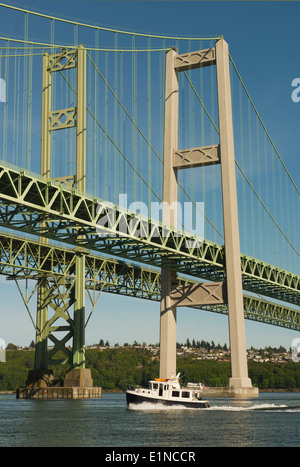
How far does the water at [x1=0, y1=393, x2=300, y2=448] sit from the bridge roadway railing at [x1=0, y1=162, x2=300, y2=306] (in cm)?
1309

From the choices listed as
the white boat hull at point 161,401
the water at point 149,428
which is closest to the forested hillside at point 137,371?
the white boat hull at point 161,401

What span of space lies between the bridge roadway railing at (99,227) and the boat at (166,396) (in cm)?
1147

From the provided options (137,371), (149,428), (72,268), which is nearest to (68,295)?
(72,268)

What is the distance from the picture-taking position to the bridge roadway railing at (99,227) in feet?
170

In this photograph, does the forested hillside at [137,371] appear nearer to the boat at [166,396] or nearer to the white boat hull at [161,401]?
the white boat hull at [161,401]

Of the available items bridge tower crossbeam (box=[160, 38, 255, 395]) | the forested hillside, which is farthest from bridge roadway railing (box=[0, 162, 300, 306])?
the forested hillside

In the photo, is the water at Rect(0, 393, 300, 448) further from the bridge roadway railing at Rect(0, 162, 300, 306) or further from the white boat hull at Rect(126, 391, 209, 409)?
the bridge roadway railing at Rect(0, 162, 300, 306)

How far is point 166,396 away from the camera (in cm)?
5697

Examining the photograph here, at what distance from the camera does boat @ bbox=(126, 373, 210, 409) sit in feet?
186

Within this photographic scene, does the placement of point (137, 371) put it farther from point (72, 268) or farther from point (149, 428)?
point (149, 428)

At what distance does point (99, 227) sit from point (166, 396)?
523 inches

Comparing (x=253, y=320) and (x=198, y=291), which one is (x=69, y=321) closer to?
(x=198, y=291)
